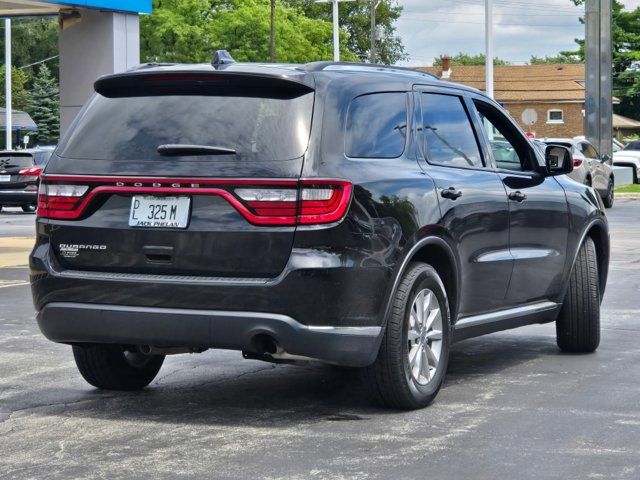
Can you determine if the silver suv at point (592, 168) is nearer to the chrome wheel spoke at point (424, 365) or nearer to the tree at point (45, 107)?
the chrome wheel spoke at point (424, 365)

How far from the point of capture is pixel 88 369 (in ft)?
25.0

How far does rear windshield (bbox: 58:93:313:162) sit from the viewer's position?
657 cm

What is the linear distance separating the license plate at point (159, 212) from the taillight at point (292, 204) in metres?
0.30

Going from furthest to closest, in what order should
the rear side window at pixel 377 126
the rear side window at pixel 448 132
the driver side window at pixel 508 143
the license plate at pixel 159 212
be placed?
the driver side window at pixel 508 143 → the rear side window at pixel 448 132 → the rear side window at pixel 377 126 → the license plate at pixel 159 212

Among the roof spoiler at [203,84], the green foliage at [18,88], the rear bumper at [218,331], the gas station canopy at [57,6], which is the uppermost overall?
the green foliage at [18,88]

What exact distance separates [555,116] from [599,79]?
53403mm

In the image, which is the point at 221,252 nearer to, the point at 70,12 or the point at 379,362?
the point at 379,362

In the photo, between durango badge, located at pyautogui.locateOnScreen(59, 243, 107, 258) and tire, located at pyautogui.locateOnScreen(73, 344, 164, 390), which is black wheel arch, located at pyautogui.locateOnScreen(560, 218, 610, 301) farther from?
durango badge, located at pyautogui.locateOnScreen(59, 243, 107, 258)

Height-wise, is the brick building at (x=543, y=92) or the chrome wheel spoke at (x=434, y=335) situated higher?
the brick building at (x=543, y=92)

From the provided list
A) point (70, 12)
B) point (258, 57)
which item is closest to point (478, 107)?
Result: point (70, 12)

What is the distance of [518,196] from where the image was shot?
8.21m

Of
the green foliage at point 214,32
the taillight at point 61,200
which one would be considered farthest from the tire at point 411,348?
the green foliage at point 214,32

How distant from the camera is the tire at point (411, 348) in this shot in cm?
680

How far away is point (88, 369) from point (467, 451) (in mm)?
2465
